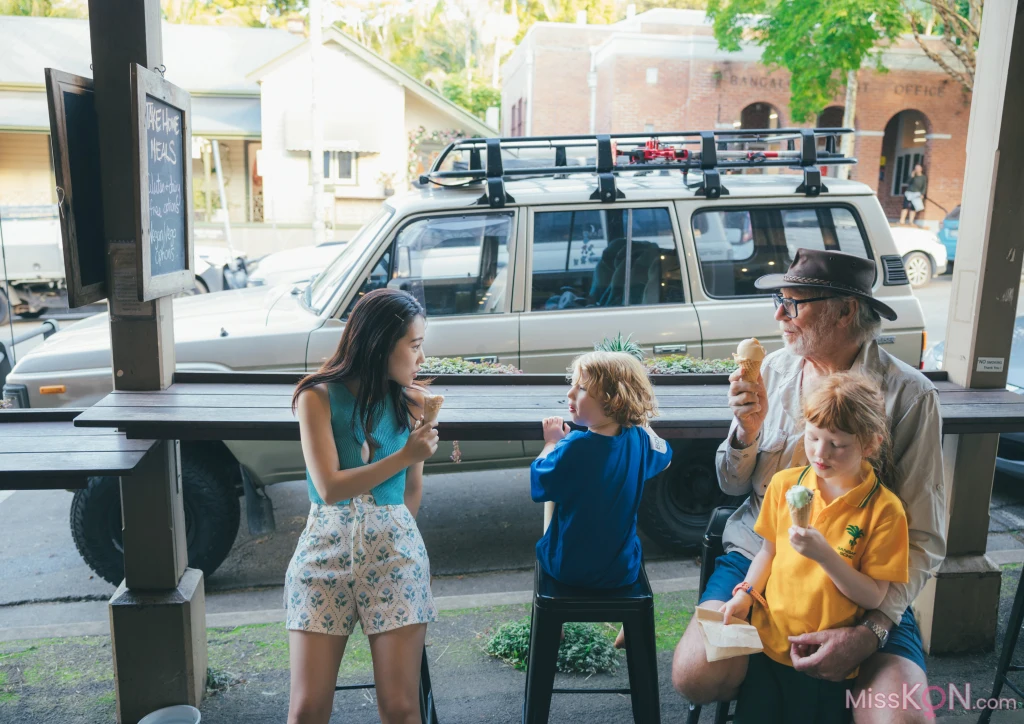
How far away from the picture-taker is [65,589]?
450 centimetres

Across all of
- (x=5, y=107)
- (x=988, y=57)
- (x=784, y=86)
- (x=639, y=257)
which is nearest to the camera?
(x=988, y=57)

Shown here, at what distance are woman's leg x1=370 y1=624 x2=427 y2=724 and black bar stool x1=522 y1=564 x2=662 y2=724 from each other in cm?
38

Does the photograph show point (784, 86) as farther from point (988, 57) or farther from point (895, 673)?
point (895, 673)

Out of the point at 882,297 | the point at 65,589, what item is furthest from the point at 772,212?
the point at 65,589

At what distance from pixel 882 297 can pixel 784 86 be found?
20.8 m

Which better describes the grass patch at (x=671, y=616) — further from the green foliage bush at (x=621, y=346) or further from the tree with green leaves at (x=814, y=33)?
the tree with green leaves at (x=814, y=33)

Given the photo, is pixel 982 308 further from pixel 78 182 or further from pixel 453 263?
pixel 78 182

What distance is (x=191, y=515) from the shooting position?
14.2ft

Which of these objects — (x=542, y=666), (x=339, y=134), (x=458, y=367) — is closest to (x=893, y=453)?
(x=542, y=666)

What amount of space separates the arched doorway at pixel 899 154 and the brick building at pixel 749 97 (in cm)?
3

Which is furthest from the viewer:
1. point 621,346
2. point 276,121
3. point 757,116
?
point 757,116

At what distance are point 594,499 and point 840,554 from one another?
72cm

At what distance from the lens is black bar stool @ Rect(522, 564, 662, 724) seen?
100 inches

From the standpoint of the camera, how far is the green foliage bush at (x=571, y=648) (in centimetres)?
348
